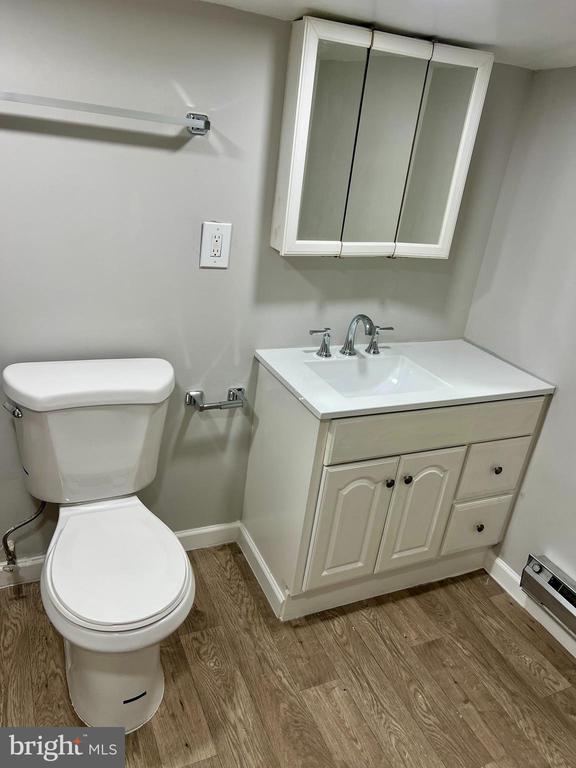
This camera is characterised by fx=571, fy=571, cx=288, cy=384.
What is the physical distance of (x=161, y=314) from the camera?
180 cm

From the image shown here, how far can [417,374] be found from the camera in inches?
79.0

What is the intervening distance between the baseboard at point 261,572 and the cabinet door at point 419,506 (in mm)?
354

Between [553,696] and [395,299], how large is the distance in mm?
1393

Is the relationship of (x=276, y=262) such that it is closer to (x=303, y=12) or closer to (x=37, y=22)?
(x=303, y=12)

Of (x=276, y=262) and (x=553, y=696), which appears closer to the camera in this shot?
(x=553, y=696)

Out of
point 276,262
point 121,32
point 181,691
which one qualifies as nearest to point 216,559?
point 181,691

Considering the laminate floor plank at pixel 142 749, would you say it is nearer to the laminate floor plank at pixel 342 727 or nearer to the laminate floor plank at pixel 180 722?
the laminate floor plank at pixel 180 722

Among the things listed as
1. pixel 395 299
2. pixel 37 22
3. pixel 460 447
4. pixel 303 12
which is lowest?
pixel 460 447

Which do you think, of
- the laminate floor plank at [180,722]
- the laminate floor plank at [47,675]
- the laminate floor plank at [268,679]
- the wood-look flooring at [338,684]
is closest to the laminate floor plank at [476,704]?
the wood-look flooring at [338,684]

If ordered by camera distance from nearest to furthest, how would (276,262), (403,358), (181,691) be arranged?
(181,691) < (276,262) < (403,358)

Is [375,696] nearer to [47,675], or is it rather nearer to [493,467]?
[493,467]

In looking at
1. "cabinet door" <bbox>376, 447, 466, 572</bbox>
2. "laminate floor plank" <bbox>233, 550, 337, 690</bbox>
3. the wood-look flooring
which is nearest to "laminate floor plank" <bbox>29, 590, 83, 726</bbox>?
the wood-look flooring

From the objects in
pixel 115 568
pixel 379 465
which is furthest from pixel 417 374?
pixel 115 568

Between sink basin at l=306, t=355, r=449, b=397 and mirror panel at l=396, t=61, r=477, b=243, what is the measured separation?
17.0 inches
